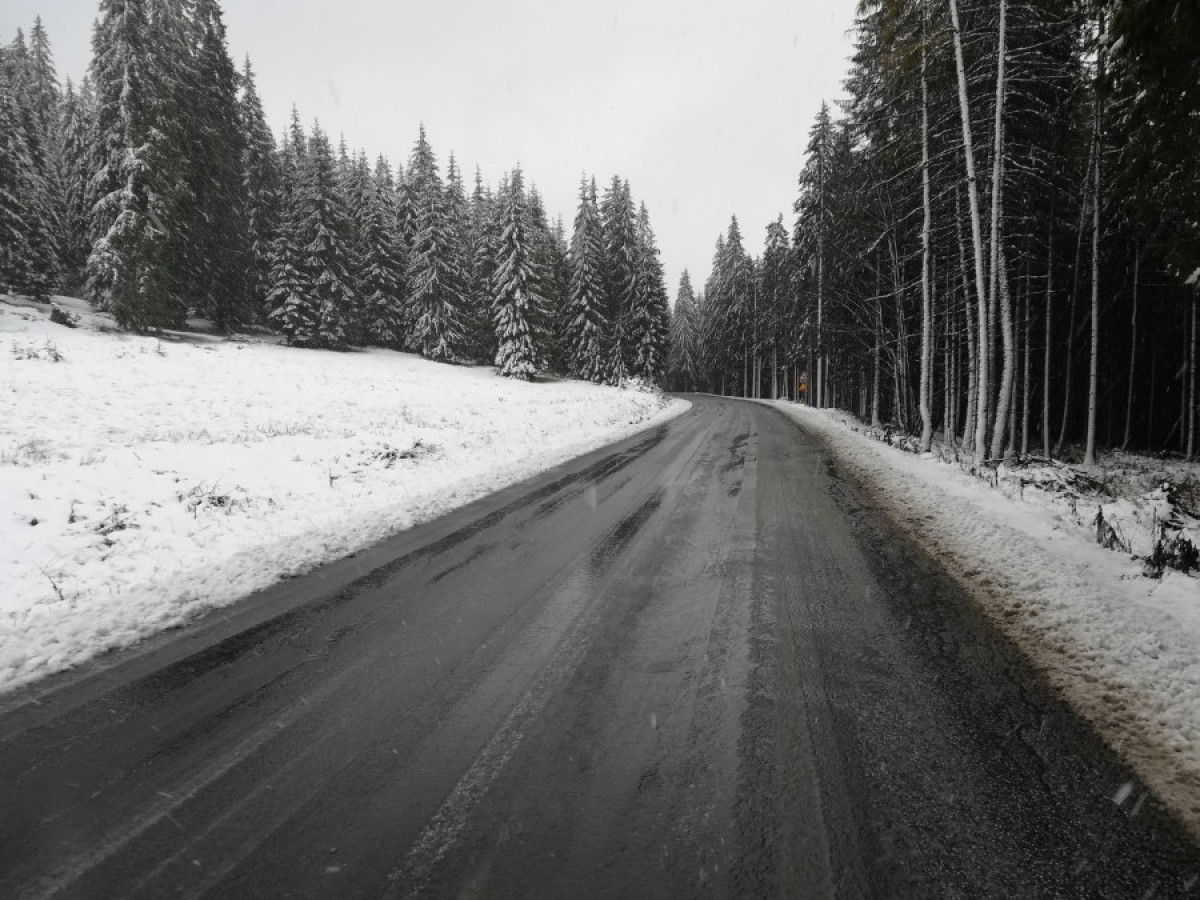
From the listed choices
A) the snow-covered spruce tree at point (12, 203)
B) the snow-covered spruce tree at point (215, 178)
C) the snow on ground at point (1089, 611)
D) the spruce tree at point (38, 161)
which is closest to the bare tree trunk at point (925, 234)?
the snow on ground at point (1089, 611)

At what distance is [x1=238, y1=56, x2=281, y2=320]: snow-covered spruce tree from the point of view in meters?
37.6

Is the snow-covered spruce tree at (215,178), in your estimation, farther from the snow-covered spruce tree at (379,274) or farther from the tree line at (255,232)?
the snow-covered spruce tree at (379,274)

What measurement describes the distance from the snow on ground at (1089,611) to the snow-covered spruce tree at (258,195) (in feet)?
138

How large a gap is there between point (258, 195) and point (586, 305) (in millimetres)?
23949

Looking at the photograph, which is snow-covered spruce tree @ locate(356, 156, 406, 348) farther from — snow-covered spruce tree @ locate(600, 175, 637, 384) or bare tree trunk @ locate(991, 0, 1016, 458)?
bare tree trunk @ locate(991, 0, 1016, 458)

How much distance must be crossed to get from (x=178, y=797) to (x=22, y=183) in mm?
43825

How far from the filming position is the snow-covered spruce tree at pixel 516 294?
36.8m

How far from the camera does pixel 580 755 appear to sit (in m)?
2.76

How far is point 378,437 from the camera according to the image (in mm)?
13000

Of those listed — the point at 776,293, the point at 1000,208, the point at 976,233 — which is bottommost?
the point at 976,233

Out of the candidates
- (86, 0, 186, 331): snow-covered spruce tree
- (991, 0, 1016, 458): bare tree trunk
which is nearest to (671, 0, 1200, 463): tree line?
(991, 0, 1016, 458): bare tree trunk

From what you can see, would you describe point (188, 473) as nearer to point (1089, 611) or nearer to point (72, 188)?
point (1089, 611)

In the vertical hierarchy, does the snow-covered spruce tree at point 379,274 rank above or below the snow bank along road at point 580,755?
above

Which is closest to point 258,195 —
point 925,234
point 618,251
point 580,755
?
point 618,251
